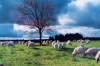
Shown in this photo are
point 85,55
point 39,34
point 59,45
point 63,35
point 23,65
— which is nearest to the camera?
point 23,65

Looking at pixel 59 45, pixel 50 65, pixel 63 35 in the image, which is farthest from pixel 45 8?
pixel 50 65

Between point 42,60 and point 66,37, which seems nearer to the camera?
point 42,60

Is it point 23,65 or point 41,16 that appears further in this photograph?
point 41,16

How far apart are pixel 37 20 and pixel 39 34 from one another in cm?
265

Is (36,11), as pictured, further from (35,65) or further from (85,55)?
(35,65)

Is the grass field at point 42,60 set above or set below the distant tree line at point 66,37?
below

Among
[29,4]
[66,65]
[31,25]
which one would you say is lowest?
[66,65]

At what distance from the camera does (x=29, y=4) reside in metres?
58.1

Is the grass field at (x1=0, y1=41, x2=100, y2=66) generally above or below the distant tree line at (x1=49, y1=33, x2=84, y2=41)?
below

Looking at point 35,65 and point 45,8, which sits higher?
point 45,8

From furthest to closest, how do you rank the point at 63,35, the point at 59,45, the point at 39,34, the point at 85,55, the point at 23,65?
the point at 63,35, the point at 39,34, the point at 59,45, the point at 85,55, the point at 23,65

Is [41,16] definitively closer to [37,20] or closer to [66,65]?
[37,20]

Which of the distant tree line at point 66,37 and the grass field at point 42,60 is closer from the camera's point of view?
the grass field at point 42,60

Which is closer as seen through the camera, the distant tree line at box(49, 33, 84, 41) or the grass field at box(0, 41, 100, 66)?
the grass field at box(0, 41, 100, 66)
